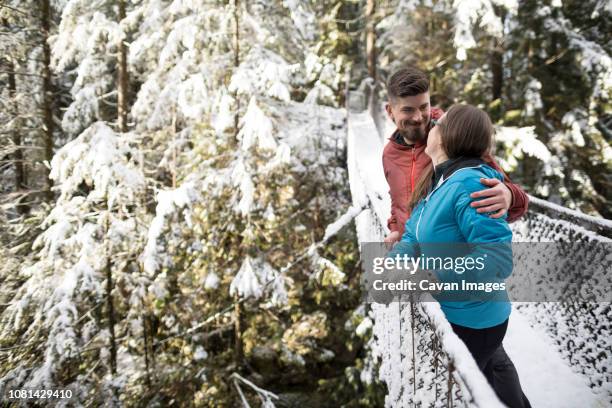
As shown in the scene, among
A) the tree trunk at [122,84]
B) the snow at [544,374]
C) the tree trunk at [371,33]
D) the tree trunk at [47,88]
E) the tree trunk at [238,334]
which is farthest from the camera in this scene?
the tree trunk at [371,33]

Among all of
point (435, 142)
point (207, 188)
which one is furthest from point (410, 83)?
point (207, 188)

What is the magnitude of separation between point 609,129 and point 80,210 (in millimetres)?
11175

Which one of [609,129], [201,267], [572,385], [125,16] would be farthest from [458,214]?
[609,129]

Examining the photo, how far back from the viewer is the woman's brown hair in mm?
1447

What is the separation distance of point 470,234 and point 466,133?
413mm

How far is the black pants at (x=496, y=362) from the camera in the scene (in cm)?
153

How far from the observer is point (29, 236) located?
5809 mm

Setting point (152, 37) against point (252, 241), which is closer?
point (152, 37)

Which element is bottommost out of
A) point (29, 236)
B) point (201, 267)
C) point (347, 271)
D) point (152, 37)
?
point (347, 271)

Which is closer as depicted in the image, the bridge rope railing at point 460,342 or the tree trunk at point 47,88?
the bridge rope railing at point 460,342

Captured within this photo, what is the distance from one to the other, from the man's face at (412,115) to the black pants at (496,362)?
43.6 inches

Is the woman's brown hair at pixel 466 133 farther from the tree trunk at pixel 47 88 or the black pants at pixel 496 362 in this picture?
the tree trunk at pixel 47 88

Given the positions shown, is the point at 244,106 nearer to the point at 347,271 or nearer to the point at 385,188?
the point at 385,188

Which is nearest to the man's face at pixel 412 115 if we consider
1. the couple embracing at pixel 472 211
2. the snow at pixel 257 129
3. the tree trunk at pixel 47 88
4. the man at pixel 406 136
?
the man at pixel 406 136
